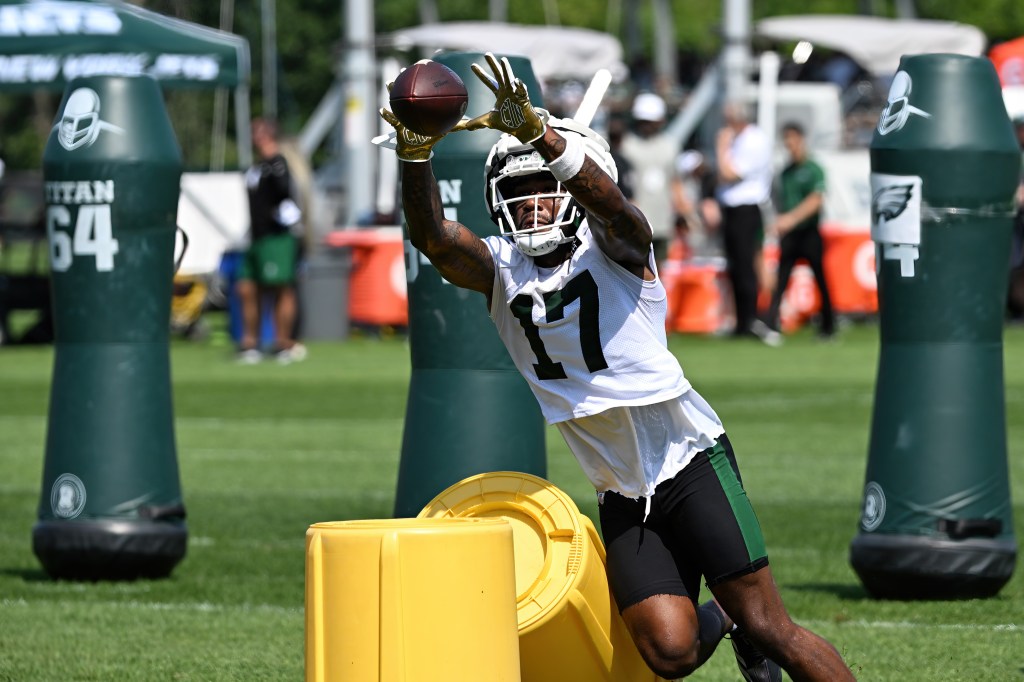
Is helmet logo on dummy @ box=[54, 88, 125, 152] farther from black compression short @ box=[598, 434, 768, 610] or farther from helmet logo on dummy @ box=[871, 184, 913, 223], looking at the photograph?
black compression short @ box=[598, 434, 768, 610]

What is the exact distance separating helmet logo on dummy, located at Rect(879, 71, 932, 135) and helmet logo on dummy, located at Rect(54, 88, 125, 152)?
3131 millimetres

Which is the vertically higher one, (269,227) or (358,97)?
(358,97)

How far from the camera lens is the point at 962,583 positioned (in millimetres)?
7082

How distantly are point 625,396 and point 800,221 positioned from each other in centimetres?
1338

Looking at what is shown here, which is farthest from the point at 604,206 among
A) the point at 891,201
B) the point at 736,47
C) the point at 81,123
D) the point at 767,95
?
the point at 767,95

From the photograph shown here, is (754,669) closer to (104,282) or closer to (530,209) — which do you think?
(530,209)

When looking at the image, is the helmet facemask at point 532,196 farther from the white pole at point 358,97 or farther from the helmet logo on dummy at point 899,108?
the white pole at point 358,97

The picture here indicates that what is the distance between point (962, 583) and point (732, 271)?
37.3ft

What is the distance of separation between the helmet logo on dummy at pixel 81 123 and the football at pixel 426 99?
10.6ft

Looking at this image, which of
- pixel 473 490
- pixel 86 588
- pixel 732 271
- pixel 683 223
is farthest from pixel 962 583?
pixel 683 223

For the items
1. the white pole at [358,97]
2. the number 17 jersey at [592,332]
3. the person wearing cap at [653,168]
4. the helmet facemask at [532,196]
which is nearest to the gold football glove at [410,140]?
the helmet facemask at [532,196]

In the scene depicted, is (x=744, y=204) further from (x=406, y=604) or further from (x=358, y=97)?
(x=406, y=604)

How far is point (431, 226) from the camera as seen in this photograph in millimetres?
5031

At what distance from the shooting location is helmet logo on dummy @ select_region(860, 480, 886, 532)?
7141mm
